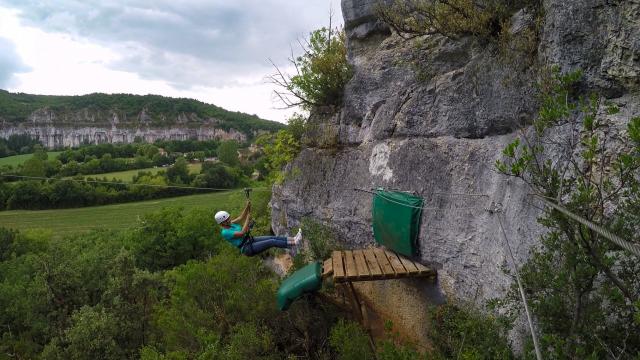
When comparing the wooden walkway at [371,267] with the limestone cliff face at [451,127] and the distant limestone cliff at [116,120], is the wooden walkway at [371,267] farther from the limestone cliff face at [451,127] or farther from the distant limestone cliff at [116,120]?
the distant limestone cliff at [116,120]

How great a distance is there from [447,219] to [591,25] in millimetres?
2983

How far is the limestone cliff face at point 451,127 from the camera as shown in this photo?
14.1ft

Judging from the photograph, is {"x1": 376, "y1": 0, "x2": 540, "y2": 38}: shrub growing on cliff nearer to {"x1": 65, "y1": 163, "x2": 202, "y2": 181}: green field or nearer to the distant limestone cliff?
{"x1": 65, "y1": 163, "x2": 202, "y2": 181}: green field

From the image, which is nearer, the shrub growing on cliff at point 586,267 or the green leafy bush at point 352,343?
the shrub growing on cliff at point 586,267

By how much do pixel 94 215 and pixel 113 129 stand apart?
62.0 m

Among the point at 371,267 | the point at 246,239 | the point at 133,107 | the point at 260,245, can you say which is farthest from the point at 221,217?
the point at 133,107

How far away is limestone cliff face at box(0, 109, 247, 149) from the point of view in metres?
109

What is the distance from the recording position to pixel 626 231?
264 cm

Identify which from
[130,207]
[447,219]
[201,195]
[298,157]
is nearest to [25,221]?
[130,207]

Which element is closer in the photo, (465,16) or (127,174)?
(465,16)

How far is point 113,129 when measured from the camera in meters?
115

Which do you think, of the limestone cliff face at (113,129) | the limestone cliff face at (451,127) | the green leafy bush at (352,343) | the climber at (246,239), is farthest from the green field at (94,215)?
the green leafy bush at (352,343)

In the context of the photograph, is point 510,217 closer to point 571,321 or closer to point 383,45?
point 571,321

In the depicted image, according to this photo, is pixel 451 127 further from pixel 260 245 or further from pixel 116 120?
pixel 116 120
